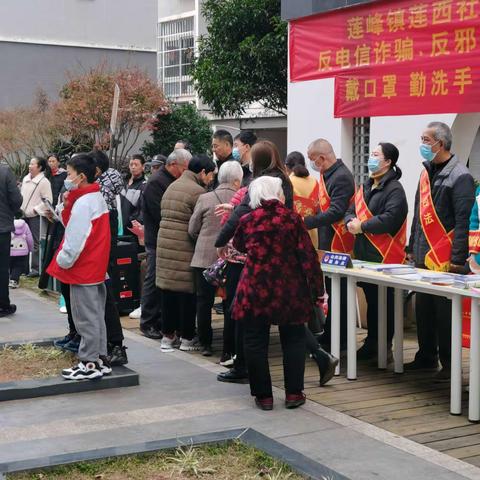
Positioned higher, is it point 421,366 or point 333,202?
point 333,202

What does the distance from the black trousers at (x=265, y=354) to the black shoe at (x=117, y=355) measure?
1.59 metres

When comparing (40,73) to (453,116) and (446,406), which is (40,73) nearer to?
(453,116)

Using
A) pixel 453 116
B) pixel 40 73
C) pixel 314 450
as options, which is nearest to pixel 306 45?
pixel 453 116

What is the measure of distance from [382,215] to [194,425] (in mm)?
2467

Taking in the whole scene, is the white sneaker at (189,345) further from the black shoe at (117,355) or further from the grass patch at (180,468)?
the grass patch at (180,468)

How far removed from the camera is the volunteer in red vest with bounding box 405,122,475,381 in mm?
7020

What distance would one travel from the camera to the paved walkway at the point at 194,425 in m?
5.43

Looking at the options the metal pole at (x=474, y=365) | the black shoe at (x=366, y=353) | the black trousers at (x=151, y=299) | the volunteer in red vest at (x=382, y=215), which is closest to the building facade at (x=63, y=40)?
the black trousers at (x=151, y=299)

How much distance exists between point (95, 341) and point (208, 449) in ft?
6.55

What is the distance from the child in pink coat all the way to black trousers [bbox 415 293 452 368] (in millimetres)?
6802

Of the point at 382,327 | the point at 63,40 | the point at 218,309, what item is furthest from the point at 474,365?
the point at 63,40

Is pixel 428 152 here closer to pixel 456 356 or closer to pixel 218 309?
pixel 456 356

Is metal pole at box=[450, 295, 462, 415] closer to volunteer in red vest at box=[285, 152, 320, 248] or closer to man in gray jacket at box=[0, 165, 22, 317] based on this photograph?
volunteer in red vest at box=[285, 152, 320, 248]

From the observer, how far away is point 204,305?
8.39 meters
